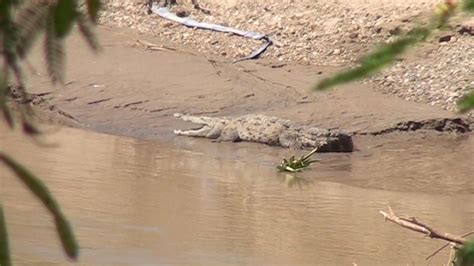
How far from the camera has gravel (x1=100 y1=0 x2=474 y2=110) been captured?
542 inches

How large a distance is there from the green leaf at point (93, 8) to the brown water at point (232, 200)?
3882mm

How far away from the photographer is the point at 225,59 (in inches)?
572

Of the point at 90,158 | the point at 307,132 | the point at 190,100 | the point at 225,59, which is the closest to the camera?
the point at 90,158

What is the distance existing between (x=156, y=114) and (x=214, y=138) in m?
0.93

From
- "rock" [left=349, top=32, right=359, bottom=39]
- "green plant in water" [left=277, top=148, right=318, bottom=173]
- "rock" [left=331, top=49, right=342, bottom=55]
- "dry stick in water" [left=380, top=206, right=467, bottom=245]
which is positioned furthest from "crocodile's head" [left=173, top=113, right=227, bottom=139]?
"dry stick in water" [left=380, top=206, right=467, bottom=245]

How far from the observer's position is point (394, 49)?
177cm

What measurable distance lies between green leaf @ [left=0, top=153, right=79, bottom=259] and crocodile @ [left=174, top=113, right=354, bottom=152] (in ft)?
34.0

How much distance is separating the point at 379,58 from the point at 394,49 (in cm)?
3

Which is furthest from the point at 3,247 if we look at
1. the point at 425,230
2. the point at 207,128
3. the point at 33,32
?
the point at 207,128

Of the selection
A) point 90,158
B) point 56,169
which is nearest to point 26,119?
point 56,169

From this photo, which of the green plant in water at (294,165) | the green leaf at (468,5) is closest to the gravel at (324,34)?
the green plant in water at (294,165)

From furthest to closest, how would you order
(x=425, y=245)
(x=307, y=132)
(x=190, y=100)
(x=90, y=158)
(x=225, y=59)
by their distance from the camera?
(x=225, y=59)
(x=190, y=100)
(x=307, y=132)
(x=90, y=158)
(x=425, y=245)

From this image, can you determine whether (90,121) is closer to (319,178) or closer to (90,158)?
(90,158)

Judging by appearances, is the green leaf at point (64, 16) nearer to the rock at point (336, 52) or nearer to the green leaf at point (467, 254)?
the green leaf at point (467, 254)
